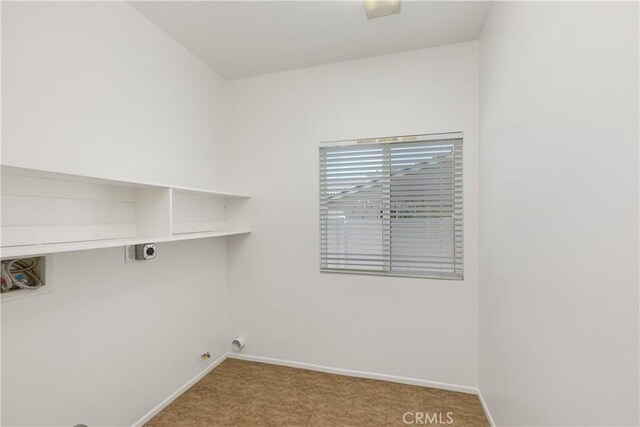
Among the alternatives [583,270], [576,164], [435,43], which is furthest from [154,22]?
[583,270]

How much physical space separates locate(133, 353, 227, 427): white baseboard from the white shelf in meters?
1.21

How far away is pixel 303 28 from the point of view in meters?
2.03

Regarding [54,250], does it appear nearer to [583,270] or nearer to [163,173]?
[163,173]

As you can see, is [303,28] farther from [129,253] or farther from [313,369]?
[313,369]

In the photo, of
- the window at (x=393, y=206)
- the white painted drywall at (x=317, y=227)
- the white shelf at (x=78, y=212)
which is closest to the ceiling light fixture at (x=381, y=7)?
the white painted drywall at (x=317, y=227)

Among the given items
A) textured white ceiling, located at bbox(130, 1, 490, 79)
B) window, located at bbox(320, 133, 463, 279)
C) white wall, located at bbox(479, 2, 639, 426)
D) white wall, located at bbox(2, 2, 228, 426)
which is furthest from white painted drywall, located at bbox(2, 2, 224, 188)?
white wall, located at bbox(479, 2, 639, 426)

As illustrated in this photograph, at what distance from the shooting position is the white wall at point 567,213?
732 mm

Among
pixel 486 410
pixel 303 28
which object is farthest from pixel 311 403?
pixel 303 28

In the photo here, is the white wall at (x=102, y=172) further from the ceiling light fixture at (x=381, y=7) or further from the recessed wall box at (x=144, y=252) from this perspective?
the ceiling light fixture at (x=381, y=7)

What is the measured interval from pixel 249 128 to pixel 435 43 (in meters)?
1.74

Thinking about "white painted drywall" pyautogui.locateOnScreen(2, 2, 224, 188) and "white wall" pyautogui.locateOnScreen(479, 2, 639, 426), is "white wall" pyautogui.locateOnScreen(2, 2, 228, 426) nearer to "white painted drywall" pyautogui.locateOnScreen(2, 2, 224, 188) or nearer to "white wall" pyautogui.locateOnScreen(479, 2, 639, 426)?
"white painted drywall" pyautogui.locateOnScreen(2, 2, 224, 188)

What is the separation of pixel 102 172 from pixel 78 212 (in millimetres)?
262

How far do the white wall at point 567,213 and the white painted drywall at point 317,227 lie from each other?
1.65 ft

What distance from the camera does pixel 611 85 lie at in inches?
30.3
